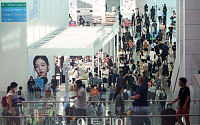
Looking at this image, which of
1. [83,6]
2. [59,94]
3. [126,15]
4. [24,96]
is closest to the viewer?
[59,94]

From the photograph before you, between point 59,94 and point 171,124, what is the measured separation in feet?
11.7

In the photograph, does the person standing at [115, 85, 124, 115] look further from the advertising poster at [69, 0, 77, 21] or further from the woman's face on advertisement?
the advertising poster at [69, 0, 77, 21]

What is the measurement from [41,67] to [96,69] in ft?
12.1

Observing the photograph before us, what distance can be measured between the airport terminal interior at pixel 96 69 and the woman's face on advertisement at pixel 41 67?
47 millimetres

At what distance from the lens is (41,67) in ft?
71.1

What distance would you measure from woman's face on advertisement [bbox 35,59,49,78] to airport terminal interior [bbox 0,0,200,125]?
0.15 ft

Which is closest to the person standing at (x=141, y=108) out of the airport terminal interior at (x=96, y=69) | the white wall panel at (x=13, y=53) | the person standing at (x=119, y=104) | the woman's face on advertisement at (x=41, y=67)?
the airport terminal interior at (x=96, y=69)

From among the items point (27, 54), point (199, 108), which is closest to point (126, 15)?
point (27, 54)

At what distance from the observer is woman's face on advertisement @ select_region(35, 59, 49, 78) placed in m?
21.5

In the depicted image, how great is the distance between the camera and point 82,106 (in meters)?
9.65

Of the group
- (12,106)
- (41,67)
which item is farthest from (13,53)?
(12,106)

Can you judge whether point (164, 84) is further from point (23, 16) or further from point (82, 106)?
point (82, 106)

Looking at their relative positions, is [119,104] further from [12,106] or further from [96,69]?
[96,69]

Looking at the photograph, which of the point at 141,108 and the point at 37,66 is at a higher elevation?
the point at 37,66
